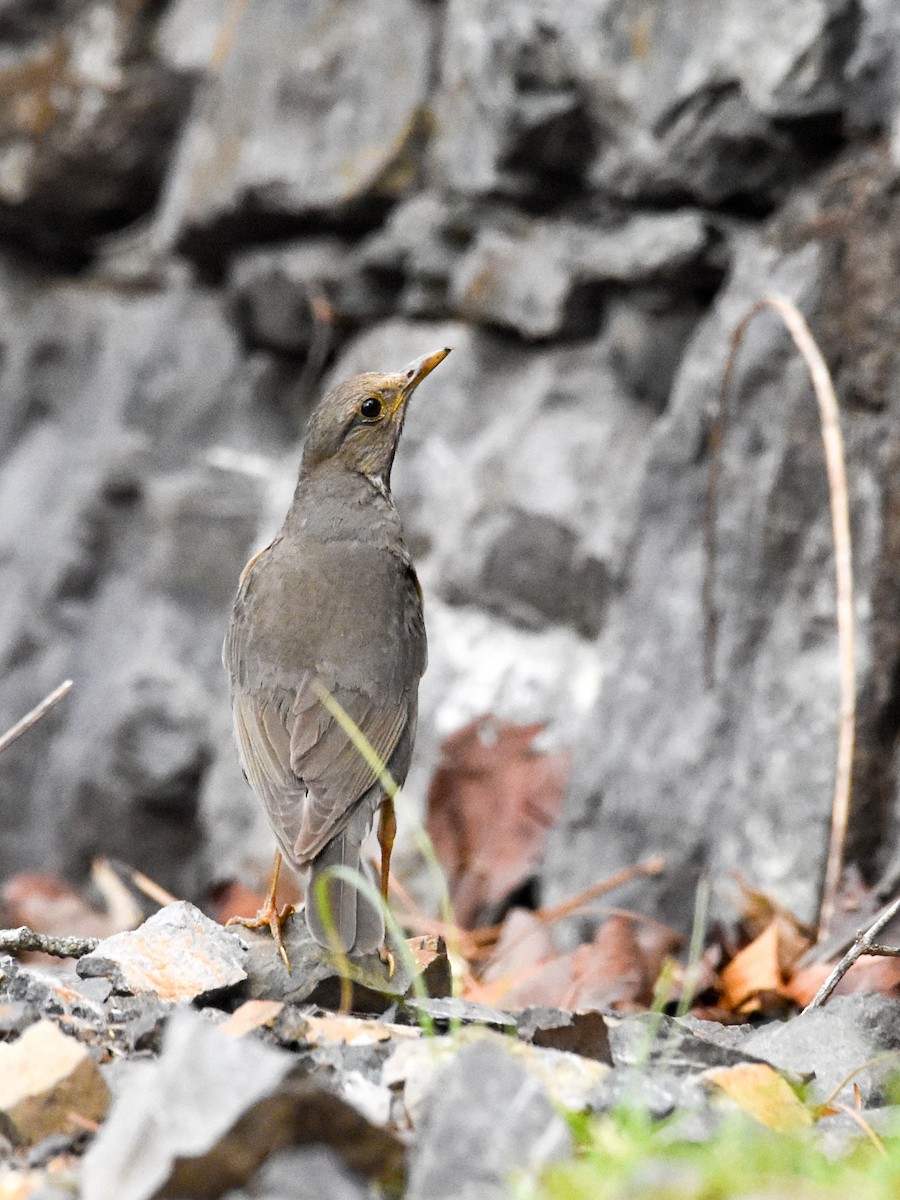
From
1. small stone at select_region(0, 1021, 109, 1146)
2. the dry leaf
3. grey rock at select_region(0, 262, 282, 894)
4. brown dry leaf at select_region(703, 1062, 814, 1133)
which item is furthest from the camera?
grey rock at select_region(0, 262, 282, 894)

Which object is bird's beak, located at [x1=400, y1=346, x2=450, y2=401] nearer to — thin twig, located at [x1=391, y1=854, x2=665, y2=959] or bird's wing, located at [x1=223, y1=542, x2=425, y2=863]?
bird's wing, located at [x1=223, y1=542, x2=425, y2=863]

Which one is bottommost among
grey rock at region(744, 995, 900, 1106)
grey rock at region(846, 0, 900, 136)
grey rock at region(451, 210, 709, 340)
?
grey rock at region(744, 995, 900, 1106)

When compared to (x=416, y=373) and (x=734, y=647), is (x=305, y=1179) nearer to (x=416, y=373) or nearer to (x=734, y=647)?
(x=416, y=373)

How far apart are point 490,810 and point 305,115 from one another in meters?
2.80

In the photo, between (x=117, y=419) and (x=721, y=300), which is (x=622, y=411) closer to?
(x=721, y=300)

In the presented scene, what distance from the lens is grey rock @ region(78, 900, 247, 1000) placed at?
3.12 metres

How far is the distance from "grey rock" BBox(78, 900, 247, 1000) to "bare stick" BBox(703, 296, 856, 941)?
1.64 meters

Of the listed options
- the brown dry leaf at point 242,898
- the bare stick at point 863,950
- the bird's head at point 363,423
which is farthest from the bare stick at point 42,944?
the brown dry leaf at point 242,898

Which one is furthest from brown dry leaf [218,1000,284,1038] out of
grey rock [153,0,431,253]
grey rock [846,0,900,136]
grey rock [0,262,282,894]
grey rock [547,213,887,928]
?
grey rock [153,0,431,253]

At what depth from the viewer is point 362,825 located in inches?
147

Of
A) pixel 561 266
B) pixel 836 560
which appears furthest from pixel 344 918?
pixel 561 266

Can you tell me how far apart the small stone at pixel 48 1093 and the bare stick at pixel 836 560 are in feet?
7.46

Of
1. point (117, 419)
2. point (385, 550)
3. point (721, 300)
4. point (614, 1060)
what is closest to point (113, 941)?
point (614, 1060)

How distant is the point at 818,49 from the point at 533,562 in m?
1.83
